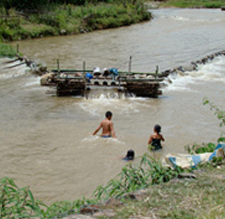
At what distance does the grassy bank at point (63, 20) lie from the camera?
84.8 feet

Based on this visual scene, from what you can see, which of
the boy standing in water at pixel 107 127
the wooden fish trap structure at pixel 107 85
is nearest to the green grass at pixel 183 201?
the boy standing in water at pixel 107 127

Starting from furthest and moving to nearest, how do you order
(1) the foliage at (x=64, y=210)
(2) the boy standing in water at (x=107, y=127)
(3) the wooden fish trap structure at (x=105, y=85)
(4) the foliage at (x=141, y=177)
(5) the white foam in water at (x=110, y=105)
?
(3) the wooden fish trap structure at (x=105, y=85), (5) the white foam in water at (x=110, y=105), (2) the boy standing in water at (x=107, y=127), (4) the foliage at (x=141, y=177), (1) the foliage at (x=64, y=210)

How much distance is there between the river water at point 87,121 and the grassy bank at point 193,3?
3307 cm

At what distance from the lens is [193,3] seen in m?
53.1

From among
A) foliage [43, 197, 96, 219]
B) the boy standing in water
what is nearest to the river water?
the boy standing in water

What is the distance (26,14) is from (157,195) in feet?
94.1

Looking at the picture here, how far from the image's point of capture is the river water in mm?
6770

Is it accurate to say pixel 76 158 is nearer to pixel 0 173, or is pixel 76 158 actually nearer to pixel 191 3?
pixel 0 173

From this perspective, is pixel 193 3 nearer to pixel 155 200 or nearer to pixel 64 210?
pixel 155 200

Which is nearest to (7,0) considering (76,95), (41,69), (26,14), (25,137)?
(26,14)

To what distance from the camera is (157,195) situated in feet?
12.5

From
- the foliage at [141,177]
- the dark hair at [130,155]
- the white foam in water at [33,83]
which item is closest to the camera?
the foliage at [141,177]

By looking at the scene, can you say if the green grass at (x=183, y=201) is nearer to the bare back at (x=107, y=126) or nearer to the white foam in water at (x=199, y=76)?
the bare back at (x=107, y=126)

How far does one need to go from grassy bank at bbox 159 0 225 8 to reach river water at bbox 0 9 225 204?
33072mm
